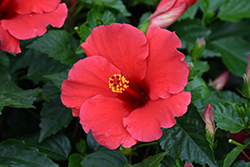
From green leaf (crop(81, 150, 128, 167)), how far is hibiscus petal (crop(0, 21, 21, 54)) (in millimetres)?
618

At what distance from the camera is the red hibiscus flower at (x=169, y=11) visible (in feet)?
4.26

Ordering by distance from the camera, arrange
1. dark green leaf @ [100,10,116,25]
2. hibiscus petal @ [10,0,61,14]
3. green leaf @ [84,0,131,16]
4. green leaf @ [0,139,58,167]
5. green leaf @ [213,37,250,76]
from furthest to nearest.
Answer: green leaf @ [213,37,250,76] → green leaf @ [84,0,131,16] → dark green leaf @ [100,10,116,25] → hibiscus petal @ [10,0,61,14] → green leaf @ [0,139,58,167]

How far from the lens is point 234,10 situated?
196 cm

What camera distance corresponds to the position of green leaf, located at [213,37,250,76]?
190cm

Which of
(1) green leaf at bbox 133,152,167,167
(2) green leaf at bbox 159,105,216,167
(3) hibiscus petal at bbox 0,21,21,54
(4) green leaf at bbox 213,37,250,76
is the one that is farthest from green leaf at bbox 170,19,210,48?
(3) hibiscus petal at bbox 0,21,21,54

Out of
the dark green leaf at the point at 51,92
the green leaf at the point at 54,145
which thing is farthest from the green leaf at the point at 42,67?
the green leaf at the point at 54,145

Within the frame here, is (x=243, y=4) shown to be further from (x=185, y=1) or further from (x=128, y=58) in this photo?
(x=128, y=58)

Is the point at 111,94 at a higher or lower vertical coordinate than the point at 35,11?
lower

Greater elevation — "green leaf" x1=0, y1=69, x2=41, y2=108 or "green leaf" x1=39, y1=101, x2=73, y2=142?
"green leaf" x1=0, y1=69, x2=41, y2=108

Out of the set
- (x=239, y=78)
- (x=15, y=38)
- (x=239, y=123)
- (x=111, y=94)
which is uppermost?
(x=15, y=38)

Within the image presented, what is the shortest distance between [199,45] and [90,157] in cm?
90

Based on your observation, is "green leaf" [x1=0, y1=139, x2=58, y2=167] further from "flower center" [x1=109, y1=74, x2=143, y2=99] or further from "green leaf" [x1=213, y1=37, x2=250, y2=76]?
"green leaf" [x1=213, y1=37, x2=250, y2=76]

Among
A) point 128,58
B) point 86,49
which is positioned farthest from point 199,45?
point 86,49

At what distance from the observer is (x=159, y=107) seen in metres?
1.09
